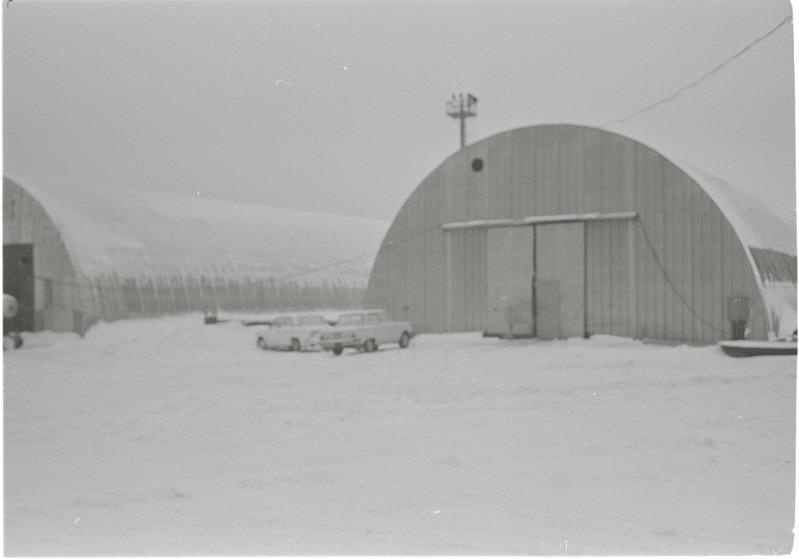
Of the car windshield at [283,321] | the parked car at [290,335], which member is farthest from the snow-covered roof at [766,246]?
the car windshield at [283,321]

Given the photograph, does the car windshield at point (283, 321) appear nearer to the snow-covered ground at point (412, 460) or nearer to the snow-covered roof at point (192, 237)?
the snow-covered roof at point (192, 237)

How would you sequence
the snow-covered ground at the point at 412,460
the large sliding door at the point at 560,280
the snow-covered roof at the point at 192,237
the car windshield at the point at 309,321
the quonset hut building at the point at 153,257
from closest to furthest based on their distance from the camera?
the snow-covered ground at the point at 412,460, the large sliding door at the point at 560,280, the car windshield at the point at 309,321, the quonset hut building at the point at 153,257, the snow-covered roof at the point at 192,237

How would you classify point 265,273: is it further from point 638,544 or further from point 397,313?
point 638,544

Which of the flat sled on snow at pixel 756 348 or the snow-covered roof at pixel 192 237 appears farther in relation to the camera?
the snow-covered roof at pixel 192 237

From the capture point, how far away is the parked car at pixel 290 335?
25625mm

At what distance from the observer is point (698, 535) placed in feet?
25.7

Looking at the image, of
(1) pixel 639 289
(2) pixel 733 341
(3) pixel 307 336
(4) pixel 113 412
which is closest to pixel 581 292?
(1) pixel 639 289

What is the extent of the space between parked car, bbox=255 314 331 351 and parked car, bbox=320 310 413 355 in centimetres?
159

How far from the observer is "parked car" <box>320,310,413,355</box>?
23.4 meters

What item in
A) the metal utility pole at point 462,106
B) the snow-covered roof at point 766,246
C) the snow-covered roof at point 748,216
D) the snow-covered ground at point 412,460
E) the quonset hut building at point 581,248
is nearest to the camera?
the snow-covered ground at point 412,460

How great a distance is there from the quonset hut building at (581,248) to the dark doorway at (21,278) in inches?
447

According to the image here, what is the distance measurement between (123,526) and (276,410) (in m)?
5.41

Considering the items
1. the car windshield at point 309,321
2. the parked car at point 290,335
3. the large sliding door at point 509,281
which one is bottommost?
the parked car at point 290,335

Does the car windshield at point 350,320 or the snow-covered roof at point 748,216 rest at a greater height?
the snow-covered roof at point 748,216
